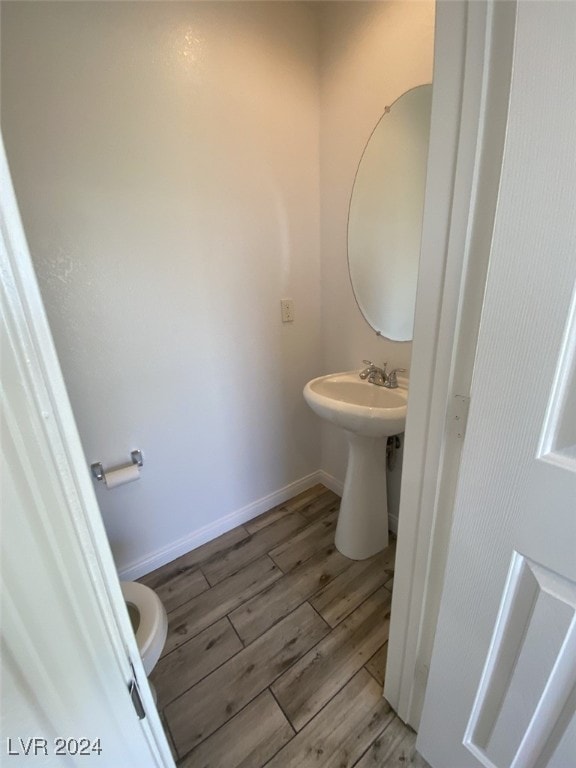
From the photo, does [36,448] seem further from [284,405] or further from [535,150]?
[284,405]

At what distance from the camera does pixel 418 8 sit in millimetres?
1117

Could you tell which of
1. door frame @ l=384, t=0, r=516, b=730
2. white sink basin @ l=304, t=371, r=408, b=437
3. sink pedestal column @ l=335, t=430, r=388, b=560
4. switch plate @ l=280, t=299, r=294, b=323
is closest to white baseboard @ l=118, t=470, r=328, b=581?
sink pedestal column @ l=335, t=430, r=388, b=560

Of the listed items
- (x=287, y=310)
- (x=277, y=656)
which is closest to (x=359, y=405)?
(x=287, y=310)

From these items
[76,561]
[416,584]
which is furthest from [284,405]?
[76,561]

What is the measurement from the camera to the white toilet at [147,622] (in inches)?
35.2

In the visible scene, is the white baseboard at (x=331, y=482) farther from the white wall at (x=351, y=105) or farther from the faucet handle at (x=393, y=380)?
the faucet handle at (x=393, y=380)

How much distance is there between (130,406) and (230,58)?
1466 mm

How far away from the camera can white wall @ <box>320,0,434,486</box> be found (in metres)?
1.18

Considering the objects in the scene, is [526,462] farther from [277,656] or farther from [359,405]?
[277,656]

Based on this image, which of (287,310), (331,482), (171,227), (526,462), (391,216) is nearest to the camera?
(526,462)

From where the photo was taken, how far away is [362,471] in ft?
4.80

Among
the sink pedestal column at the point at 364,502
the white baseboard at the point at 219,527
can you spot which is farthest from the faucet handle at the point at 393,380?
the white baseboard at the point at 219,527

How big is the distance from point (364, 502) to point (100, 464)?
117 centimetres

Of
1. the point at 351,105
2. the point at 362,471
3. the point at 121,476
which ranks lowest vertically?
the point at 362,471
